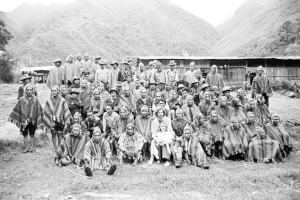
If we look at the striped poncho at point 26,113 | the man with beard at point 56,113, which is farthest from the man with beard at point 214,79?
the striped poncho at point 26,113

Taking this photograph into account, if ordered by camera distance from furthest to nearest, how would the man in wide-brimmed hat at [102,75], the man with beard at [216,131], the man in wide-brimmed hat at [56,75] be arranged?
1. the man in wide-brimmed hat at [102,75]
2. the man in wide-brimmed hat at [56,75]
3. the man with beard at [216,131]

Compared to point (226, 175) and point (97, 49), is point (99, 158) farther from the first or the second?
point (97, 49)

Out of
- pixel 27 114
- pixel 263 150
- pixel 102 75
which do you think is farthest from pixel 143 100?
pixel 263 150

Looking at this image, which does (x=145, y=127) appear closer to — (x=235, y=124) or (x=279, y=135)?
(x=235, y=124)

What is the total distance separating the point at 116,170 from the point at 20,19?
266 feet

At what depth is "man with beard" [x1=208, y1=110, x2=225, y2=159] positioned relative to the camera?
255 inches

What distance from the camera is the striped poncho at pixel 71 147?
19.1ft

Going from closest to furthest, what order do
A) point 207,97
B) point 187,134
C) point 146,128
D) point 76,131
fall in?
point 76,131
point 187,134
point 146,128
point 207,97

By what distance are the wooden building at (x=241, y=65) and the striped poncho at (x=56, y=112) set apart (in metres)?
14.6

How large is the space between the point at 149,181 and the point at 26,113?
139 inches

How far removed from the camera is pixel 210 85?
29.1ft

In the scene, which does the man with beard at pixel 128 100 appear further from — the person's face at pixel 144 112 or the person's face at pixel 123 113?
the person's face at pixel 144 112

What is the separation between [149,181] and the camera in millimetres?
4840

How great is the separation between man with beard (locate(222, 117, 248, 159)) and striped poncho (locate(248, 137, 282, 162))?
18 cm
